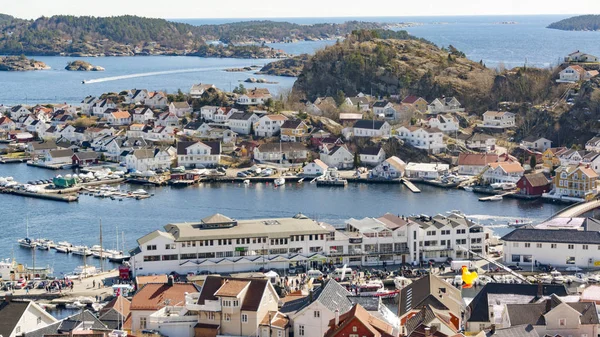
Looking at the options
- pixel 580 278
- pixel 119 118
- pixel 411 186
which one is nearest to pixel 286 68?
pixel 119 118

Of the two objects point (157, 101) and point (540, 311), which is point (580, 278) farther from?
point (157, 101)

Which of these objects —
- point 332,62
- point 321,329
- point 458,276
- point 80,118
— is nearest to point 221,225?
point 458,276

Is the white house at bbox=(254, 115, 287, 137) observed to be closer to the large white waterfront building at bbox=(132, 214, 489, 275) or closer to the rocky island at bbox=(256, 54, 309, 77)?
the large white waterfront building at bbox=(132, 214, 489, 275)

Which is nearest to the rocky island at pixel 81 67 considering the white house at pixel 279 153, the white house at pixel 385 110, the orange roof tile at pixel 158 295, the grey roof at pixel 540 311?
the white house at pixel 385 110

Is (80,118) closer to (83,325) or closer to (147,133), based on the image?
(147,133)

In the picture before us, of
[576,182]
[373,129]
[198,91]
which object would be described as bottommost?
[576,182]

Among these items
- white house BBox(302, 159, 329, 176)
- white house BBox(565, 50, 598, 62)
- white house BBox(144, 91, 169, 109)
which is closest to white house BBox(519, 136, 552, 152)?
white house BBox(302, 159, 329, 176)
